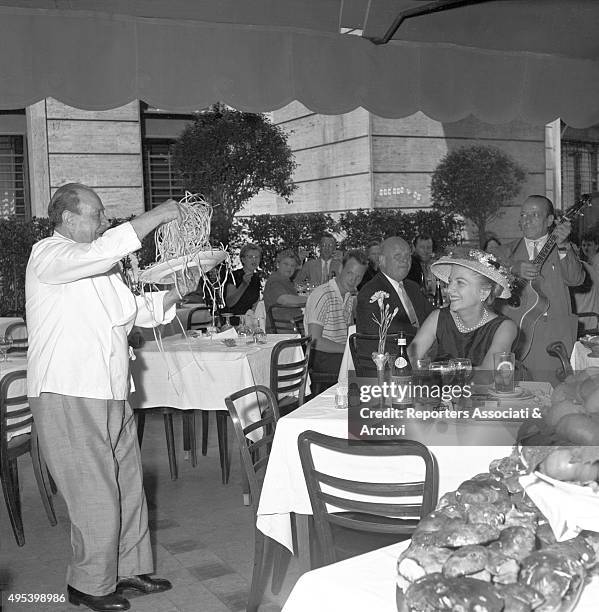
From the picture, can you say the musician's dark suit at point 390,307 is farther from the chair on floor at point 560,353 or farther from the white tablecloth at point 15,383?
the white tablecloth at point 15,383

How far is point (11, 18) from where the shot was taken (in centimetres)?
490

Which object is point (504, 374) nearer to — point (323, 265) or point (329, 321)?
point (329, 321)

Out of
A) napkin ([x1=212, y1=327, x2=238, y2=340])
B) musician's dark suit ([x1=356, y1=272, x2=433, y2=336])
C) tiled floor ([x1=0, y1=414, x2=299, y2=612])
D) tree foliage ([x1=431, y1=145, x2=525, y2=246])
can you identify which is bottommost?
tiled floor ([x1=0, y1=414, x2=299, y2=612])

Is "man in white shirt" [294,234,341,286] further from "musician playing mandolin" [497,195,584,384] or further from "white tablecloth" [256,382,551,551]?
"white tablecloth" [256,382,551,551]

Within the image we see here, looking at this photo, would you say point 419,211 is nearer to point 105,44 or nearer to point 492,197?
point 492,197

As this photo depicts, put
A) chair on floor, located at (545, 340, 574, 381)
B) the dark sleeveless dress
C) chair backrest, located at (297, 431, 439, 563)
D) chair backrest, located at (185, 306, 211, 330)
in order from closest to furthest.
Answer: chair backrest, located at (297, 431, 439, 563)
the dark sleeveless dress
chair on floor, located at (545, 340, 574, 381)
chair backrest, located at (185, 306, 211, 330)

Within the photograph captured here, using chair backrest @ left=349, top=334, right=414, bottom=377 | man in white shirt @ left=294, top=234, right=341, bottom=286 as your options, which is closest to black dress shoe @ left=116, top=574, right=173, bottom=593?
chair backrest @ left=349, top=334, right=414, bottom=377

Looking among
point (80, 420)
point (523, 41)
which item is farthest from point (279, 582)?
point (523, 41)

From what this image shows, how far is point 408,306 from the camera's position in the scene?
623cm

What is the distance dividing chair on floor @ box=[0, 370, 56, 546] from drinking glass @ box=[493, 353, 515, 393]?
2421 mm

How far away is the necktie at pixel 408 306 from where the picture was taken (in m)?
6.19

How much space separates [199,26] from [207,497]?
2847mm

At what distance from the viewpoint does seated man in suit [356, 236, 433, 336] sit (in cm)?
600

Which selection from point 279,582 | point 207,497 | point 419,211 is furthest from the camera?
point 419,211
